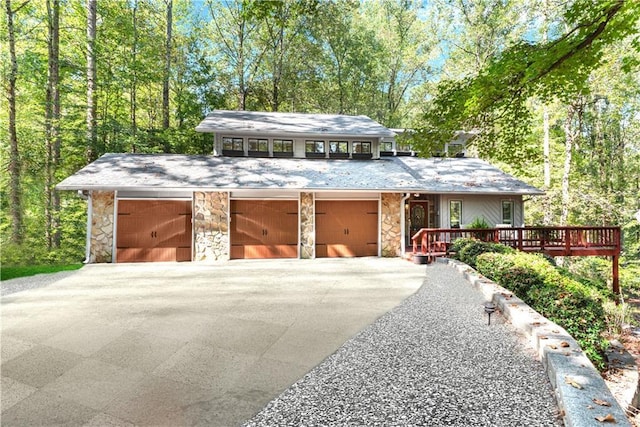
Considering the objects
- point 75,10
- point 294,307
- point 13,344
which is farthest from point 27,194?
point 294,307

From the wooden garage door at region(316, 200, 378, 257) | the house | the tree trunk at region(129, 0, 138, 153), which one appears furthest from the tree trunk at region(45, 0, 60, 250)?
the wooden garage door at region(316, 200, 378, 257)

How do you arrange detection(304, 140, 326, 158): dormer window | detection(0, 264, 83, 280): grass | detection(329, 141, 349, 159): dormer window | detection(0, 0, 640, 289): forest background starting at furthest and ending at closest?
detection(329, 141, 349, 159): dormer window, detection(304, 140, 326, 158): dormer window, detection(0, 264, 83, 280): grass, detection(0, 0, 640, 289): forest background

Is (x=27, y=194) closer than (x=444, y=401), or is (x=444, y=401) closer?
(x=444, y=401)

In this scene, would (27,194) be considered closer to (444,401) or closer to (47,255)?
(47,255)

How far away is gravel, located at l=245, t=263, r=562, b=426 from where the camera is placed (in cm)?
242

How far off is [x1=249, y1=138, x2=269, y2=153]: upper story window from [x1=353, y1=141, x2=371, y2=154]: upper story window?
13.9 ft

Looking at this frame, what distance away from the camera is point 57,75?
1339 cm

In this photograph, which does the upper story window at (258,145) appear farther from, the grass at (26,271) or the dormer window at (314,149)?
the grass at (26,271)

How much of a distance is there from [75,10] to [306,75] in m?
13.7

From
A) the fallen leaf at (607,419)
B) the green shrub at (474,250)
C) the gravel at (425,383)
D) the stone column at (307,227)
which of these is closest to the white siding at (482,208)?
the green shrub at (474,250)

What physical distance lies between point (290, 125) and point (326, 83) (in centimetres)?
1096

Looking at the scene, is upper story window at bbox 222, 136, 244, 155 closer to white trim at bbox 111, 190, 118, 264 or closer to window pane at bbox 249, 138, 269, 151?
window pane at bbox 249, 138, 269, 151

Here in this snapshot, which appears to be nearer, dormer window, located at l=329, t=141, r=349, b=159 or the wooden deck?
the wooden deck

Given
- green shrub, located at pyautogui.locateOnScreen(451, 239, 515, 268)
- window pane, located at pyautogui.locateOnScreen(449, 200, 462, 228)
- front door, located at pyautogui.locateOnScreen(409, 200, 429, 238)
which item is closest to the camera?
green shrub, located at pyautogui.locateOnScreen(451, 239, 515, 268)
